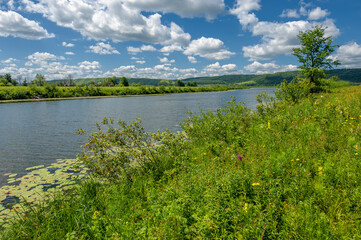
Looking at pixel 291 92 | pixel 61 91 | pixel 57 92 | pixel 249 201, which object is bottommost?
pixel 249 201

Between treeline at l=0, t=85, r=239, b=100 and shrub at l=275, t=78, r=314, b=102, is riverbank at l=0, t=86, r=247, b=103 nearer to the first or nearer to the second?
treeline at l=0, t=85, r=239, b=100

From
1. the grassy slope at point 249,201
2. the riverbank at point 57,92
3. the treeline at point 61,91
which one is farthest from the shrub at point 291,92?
the treeline at point 61,91

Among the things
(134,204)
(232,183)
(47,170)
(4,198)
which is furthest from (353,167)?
(47,170)

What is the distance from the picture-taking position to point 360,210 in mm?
3336

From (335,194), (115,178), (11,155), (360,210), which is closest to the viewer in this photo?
(360,210)

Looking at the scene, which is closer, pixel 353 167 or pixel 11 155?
Answer: pixel 353 167

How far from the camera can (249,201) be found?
155 inches

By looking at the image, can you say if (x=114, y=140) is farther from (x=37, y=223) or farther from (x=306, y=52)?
(x=306, y=52)

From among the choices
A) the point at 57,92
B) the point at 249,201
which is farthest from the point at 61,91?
the point at 249,201

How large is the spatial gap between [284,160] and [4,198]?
10.5 meters

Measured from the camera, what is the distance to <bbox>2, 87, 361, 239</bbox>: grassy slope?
332cm

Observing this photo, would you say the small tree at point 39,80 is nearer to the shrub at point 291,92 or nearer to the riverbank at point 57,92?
the riverbank at point 57,92

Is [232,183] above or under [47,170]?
above

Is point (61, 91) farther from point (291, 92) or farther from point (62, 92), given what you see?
point (291, 92)
